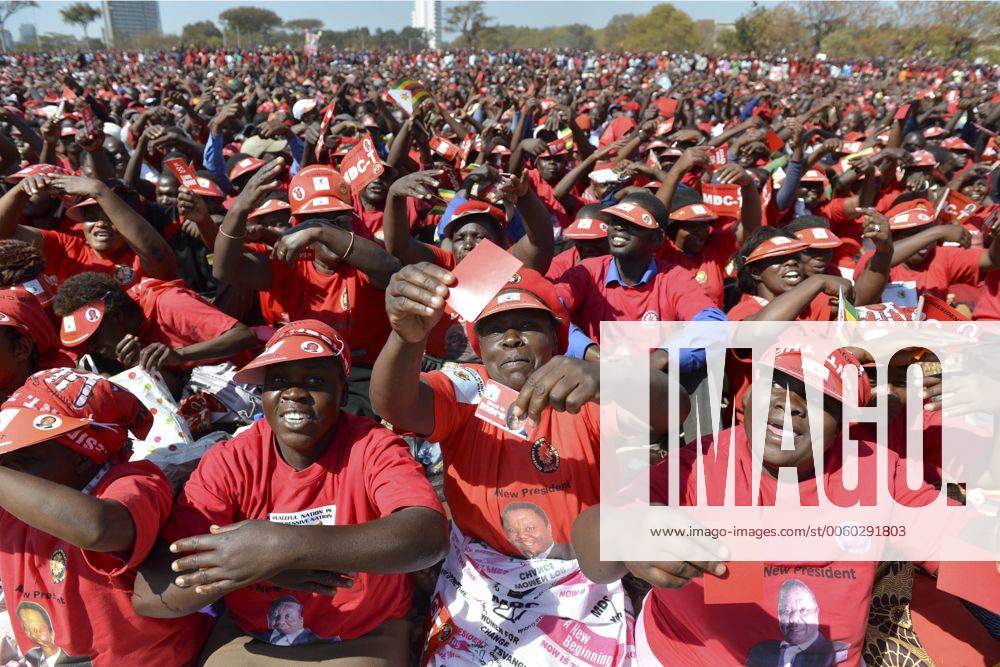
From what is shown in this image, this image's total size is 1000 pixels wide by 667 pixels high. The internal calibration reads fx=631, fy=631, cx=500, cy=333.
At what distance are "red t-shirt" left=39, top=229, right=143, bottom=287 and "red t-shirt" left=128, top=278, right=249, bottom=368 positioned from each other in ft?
2.80

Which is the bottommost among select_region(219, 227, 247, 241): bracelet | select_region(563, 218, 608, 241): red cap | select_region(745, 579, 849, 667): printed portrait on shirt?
select_region(745, 579, 849, 667): printed portrait on shirt

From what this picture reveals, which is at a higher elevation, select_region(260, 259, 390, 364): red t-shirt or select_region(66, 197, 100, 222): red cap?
select_region(66, 197, 100, 222): red cap

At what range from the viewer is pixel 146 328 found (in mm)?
3516

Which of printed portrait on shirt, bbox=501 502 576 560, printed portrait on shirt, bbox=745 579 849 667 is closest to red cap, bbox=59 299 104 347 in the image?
printed portrait on shirt, bbox=501 502 576 560

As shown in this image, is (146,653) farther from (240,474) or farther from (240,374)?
(240,374)

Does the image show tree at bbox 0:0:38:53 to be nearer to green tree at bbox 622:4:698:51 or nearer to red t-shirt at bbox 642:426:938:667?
green tree at bbox 622:4:698:51

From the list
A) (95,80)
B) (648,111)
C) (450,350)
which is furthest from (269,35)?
(450,350)

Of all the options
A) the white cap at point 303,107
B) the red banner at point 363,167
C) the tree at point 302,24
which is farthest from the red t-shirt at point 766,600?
the tree at point 302,24

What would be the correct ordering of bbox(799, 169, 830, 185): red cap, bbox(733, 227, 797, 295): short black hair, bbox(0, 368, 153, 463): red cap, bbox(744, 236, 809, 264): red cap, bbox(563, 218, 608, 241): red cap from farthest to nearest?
bbox(799, 169, 830, 185): red cap → bbox(563, 218, 608, 241): red cap → bbox(733, 227, 797, 295): short black hair → bbox(744, 236, 809, 264): red cap → bbox(0, 368, 153, 463): red cap

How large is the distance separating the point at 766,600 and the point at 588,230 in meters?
2.94

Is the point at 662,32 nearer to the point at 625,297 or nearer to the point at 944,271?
the point at 944,271

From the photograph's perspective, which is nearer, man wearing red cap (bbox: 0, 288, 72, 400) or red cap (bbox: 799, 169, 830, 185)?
man wearing red cap (bbox: 0, 288, 72, 400)

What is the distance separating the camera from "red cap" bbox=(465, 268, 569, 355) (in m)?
2.33

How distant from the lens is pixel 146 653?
2.14m
